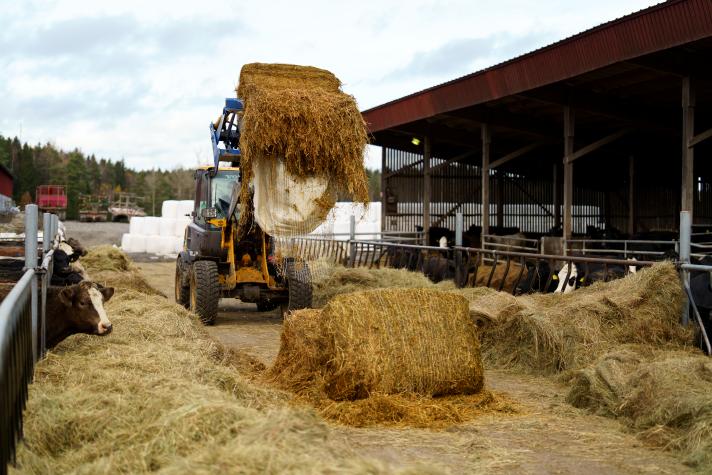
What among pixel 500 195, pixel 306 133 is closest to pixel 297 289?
pixel 306 133

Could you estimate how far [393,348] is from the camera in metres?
6.27

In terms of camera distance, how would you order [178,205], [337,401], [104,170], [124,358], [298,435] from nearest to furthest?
1. [298,435]
2. [124,358]
3. [337,401]
4. [178,205]
5. [104,170]

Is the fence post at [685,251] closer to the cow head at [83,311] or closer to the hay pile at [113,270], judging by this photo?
the cow head at [83,311]

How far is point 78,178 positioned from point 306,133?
2829 inches

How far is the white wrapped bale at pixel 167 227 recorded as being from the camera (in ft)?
98.7

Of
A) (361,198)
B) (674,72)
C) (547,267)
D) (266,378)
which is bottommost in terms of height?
(266,378)

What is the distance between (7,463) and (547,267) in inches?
383

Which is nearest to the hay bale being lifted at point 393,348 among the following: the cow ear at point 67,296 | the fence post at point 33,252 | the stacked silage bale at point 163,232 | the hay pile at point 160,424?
the hay pile at point 160,424

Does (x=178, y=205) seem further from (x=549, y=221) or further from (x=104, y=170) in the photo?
(x=104, y=170)

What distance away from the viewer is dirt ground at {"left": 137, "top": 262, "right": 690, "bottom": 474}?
15.6ft

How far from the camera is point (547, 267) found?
12242 mm

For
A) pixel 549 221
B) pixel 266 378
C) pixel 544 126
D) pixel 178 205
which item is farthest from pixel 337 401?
pixel 178 205

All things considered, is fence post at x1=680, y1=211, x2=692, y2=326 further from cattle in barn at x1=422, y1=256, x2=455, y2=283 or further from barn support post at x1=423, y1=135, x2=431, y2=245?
barn support post at x1=423, y1=135, x2=431, y2=245

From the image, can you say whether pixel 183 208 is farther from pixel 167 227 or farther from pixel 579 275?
pixel 579 275
